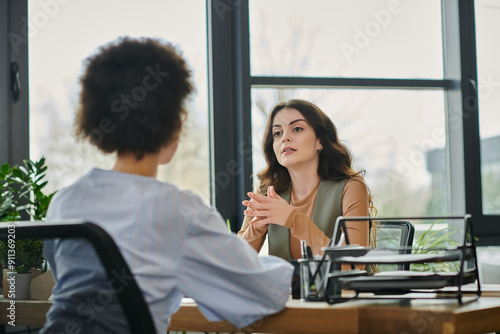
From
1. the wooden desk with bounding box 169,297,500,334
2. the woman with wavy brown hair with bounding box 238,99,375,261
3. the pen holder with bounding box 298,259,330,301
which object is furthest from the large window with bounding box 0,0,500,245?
the wooden desk with bounding box 169,297,500,334

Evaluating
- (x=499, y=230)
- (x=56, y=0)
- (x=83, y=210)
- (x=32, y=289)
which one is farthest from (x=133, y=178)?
(x=499, y=230)

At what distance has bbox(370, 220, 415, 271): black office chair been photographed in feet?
6.66

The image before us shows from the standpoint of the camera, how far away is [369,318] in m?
1.04

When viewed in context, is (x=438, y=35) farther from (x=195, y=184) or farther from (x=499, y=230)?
(x=195, y=184)

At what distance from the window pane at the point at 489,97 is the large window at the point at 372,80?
24 centimetres

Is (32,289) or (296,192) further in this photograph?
(296,192)

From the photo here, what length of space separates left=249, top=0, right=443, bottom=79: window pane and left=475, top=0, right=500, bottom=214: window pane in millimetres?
258

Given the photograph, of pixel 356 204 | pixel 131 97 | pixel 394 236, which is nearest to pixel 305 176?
pixel 356 204

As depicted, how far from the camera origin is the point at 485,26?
11.5 feet

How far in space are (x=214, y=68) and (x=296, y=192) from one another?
3.87 feet

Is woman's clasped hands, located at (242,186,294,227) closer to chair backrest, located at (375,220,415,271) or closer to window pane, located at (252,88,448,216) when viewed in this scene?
chair backrest, located at (375,220,415,271)

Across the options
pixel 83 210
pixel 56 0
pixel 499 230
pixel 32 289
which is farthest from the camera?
pixel 499 230

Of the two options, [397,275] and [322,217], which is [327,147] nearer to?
[322,217]

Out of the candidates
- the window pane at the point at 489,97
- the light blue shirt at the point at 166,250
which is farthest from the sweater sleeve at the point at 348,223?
the window pane at the point at 489,97
